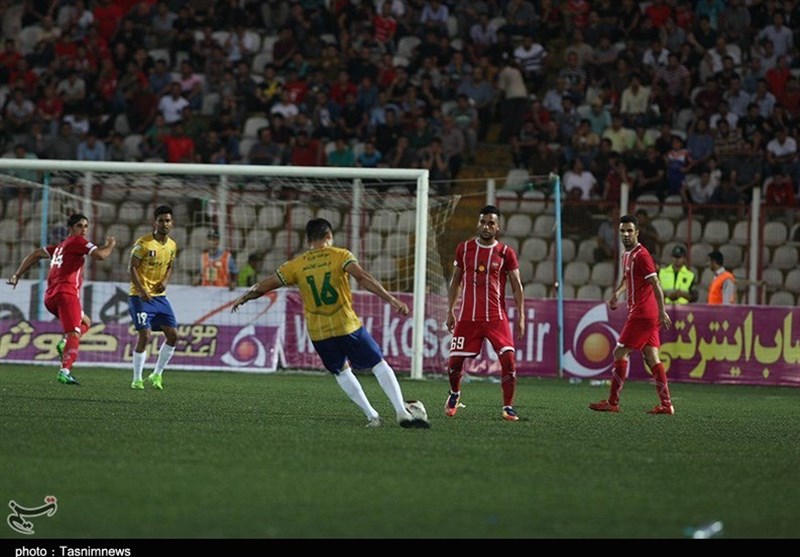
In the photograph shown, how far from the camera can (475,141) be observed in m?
26.7

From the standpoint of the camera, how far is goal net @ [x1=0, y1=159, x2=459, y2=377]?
22.0 metres

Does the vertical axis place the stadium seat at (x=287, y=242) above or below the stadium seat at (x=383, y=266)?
above

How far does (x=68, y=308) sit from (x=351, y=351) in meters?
6.18

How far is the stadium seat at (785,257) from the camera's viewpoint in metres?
24.0

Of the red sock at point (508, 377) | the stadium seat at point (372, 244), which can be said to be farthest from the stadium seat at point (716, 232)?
the red sock at point (508, 377)

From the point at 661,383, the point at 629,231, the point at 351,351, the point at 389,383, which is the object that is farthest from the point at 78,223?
the point at 661,383

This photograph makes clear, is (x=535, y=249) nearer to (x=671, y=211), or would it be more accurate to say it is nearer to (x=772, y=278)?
(x=671, y=211)

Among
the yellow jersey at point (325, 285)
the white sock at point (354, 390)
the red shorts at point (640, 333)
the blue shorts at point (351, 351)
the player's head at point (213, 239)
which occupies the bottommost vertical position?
the white sock at point (354, 390)

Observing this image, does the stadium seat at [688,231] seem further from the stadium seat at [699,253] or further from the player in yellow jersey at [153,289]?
the player in yellow jersey at [153,289]

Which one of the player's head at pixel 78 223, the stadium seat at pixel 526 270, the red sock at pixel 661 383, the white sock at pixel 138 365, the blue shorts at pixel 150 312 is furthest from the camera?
the stadium seat at pixel 526 270

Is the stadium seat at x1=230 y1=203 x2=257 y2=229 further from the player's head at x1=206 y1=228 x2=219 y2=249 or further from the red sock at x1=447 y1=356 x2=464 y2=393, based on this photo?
the red sock at x1=447 y1=356 x2=464 y2=393

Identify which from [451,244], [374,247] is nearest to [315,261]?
[374,247]

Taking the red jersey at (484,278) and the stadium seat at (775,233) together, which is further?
the stadium seat at (775,233)

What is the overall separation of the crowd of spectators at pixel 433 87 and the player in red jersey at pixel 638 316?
382 inches
